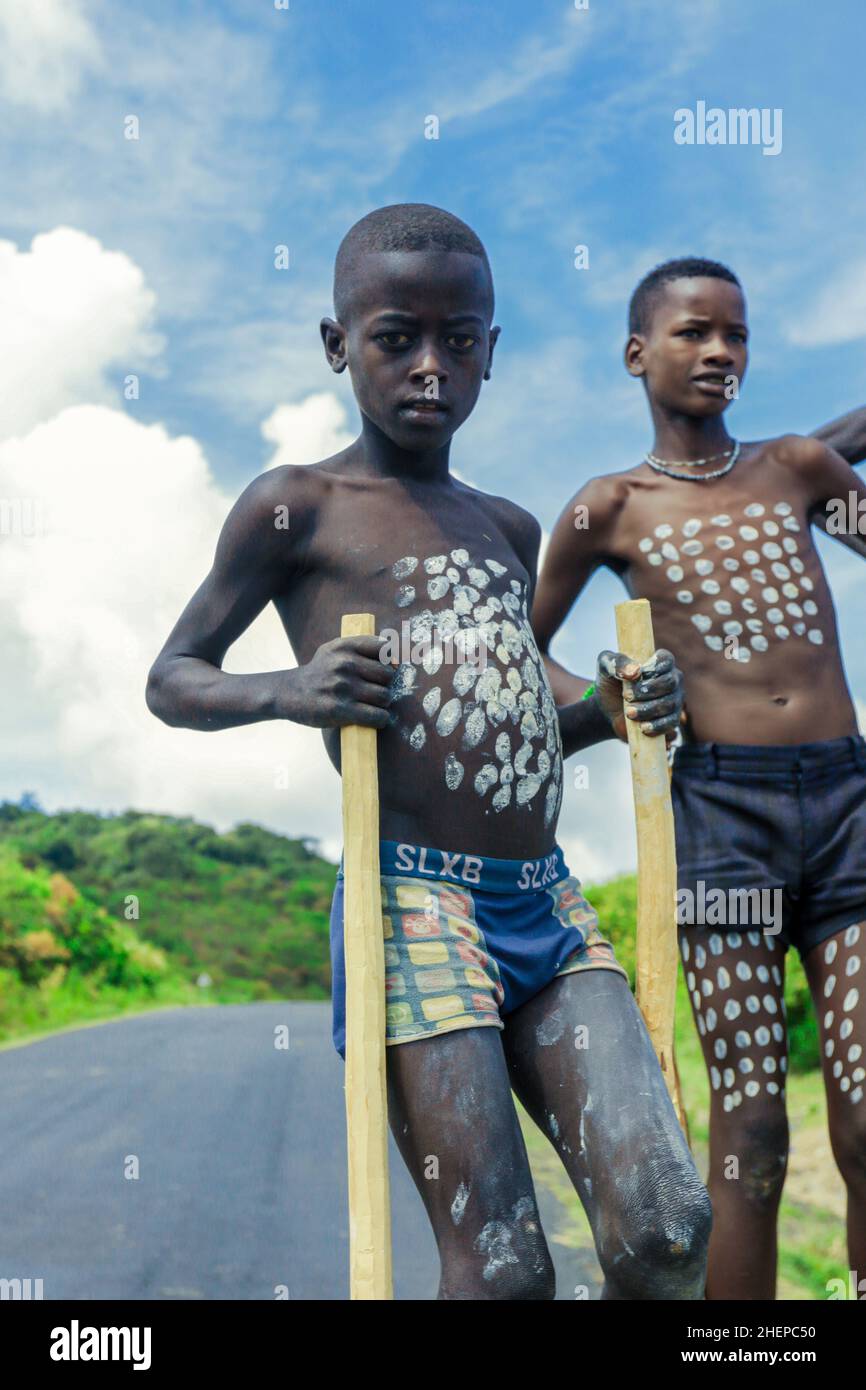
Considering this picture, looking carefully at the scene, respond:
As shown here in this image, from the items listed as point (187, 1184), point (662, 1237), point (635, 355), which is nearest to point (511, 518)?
point (635, 355)

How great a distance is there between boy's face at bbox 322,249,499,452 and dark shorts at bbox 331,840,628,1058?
2.77 feet

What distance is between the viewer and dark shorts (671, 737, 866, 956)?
3.55m

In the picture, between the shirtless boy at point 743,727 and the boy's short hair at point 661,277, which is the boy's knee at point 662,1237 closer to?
the shirtless boy at point 743,727

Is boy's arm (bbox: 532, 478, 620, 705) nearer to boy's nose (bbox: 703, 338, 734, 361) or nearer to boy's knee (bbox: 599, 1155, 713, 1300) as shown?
boy's nose (bbox: 703, 338, 734, 361)

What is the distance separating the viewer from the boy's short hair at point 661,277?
3971 mm

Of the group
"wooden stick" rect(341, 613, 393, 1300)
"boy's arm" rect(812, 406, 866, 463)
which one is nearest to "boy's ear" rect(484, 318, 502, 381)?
"wooden stick" rect(341, 613, 393, 1300)

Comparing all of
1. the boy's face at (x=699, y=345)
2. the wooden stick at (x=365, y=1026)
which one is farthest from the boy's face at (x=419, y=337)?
the boy's face at (x=699, y=345)

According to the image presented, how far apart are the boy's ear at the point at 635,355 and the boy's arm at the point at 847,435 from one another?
56 centimetres

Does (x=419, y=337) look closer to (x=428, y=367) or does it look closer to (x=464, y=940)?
(x=428, y=367)

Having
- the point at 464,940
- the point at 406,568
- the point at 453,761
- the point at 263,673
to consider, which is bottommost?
the point at 464,940

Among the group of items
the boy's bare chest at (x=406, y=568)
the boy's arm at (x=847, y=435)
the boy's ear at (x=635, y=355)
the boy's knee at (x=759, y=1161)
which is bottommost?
the boy's knee at (x=759, y=1161)

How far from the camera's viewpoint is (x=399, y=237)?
289 centimetres

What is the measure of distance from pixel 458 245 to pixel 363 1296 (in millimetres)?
1947

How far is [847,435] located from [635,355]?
67 centimetres
